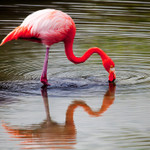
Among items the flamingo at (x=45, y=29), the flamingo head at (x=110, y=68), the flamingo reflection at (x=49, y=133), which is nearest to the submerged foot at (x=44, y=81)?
the flamingo at (x=45, y=29)

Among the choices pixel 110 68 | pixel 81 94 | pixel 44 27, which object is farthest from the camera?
pixel 110 68

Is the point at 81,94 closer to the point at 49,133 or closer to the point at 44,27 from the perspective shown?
the point at 44,27

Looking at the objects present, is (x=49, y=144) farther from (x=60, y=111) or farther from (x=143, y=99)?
(x=143, y=99)

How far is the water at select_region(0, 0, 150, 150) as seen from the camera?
5363mm

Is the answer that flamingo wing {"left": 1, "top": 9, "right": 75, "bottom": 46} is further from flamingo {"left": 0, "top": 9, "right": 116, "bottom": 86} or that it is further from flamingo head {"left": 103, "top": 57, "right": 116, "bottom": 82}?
flamingo head {"left": 103, "top": 57, "right": 116, "bottom": 82}

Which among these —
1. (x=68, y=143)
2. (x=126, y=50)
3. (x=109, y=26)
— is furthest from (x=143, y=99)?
(x=109, y=26)

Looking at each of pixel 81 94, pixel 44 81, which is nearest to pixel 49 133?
pixel 81 94

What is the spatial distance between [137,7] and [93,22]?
104 inches

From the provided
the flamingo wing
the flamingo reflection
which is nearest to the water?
the flamingo reflection

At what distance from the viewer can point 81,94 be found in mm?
7066

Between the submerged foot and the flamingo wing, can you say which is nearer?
the flamingo wing

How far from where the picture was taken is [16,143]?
518 cm

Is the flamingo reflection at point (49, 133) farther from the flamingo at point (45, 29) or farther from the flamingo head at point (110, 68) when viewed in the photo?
the flamingo at point (45, 29)

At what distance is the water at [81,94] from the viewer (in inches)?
211
